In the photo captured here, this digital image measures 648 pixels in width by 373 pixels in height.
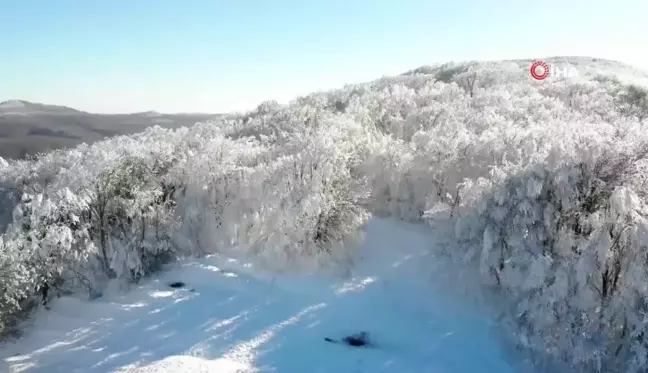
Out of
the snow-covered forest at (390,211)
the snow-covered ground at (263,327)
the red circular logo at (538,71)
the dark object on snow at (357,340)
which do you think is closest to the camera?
the snow-covered forest at (390,211)

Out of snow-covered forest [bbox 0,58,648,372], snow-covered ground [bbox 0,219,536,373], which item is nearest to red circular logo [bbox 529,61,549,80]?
snow-covered forest [bbox 0,58,648,372]

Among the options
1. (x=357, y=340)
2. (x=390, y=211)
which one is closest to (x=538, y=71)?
(x=390, y=211)

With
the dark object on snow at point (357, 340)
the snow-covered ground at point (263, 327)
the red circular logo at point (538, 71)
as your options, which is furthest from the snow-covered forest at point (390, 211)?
the red circular logo at point (538, 71)

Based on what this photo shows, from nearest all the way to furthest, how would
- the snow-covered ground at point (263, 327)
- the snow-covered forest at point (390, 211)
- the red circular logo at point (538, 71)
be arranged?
1. the snow-covered forest at point (390, 211)
2. the snow-covered ground at point (263, 327)
3. the red circular logo at point (538, 71)

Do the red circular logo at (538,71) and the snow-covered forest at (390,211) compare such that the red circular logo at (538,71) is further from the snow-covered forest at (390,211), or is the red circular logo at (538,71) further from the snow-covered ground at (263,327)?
the snow-covered ground at (263,327)

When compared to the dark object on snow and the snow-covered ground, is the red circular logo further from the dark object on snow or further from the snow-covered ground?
the dark object on snow

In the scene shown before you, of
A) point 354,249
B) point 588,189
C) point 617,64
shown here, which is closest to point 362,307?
point 354,249

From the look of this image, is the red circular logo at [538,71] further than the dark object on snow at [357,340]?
Yes
